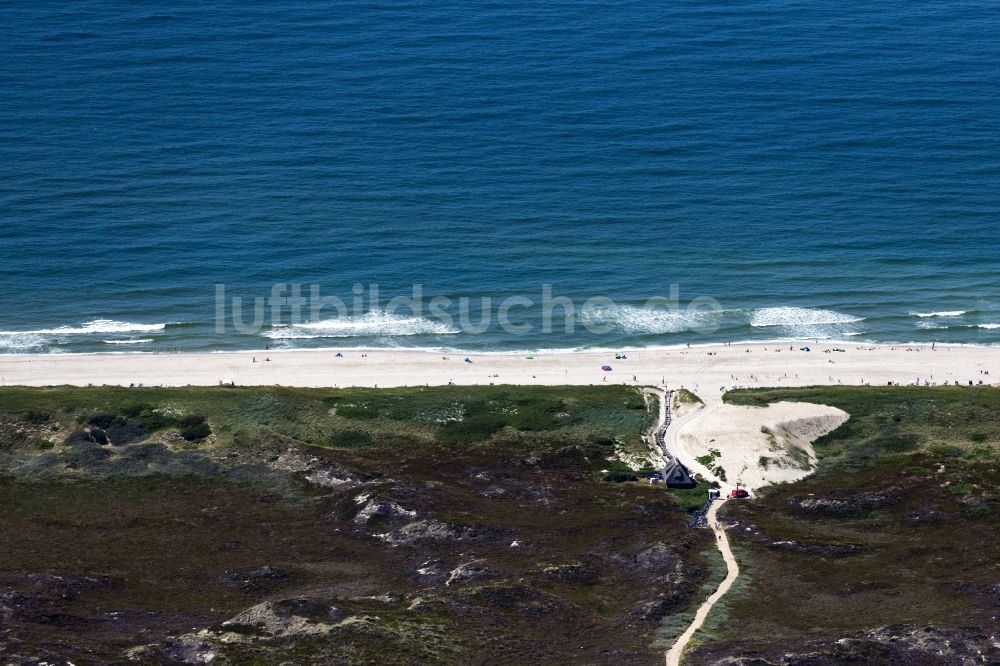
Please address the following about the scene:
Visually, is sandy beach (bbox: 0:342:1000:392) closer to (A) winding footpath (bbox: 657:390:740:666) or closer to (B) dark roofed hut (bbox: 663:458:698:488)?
(A) winding footpath (bbox: 657:390:740:666)

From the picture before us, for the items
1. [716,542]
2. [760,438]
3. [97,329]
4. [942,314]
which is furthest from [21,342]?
[942,314]

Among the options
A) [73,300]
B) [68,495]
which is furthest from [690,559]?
[73,300]

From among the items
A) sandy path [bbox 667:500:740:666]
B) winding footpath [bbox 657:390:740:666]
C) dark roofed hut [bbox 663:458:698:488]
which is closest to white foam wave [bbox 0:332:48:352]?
winding footpath [bbox 657:390:740:666]

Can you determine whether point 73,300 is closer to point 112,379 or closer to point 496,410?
point 112,379

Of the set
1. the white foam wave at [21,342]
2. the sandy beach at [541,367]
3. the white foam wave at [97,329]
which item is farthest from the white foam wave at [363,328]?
the white foam wave at [21,342]

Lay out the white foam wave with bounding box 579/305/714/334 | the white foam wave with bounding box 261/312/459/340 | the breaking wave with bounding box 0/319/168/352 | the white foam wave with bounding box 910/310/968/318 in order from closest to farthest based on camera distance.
Result: the breaking wave with bounding box 0/319/168/352 < the white foam wave with bounding box 261/312/459/340 < the white foam wave with bounding box 579/305/714/334 < the white foam wave with bounding box 910/310/968/318

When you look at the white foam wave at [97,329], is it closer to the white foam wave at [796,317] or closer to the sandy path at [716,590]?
the white foam wave at [796,317]

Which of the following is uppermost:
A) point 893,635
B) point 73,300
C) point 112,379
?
point 73,300
